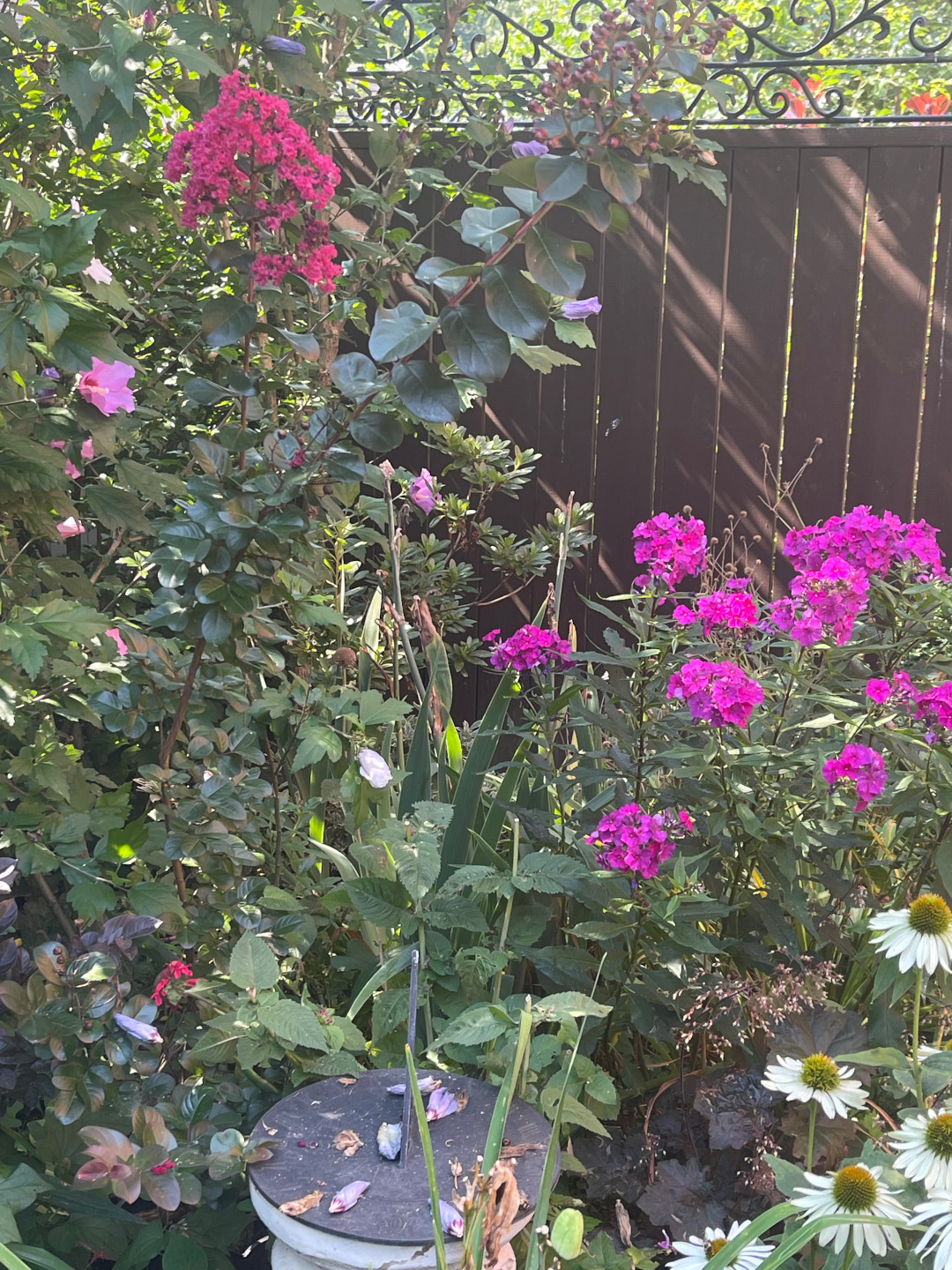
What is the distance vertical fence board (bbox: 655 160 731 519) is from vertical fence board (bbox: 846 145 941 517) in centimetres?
37

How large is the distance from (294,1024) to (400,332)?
0.70 meters

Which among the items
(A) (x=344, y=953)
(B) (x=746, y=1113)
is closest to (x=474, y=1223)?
(B) (x=746, y=1113)

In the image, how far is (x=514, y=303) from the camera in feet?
3.29

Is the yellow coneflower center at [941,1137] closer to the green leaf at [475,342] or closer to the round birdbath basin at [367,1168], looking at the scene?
the round birdbath basin at [367,1168]

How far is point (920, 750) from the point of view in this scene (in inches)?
51.4

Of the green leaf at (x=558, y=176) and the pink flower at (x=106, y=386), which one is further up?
the green leaf at (x=558, y=176)

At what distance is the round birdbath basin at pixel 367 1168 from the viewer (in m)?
0.80

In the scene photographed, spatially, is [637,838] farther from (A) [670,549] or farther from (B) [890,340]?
(B) [890,340]

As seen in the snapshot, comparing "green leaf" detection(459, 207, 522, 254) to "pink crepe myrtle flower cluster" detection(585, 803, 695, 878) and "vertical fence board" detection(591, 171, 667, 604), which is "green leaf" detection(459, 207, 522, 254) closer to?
"pink crepe myrtle flower cluster" detection(585, 803, 695, 878)

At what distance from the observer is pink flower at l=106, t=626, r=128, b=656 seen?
1.26 metres

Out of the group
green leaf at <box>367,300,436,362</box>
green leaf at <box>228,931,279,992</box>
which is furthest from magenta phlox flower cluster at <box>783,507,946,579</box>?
green leaf at <box>228,931,279,992</box>

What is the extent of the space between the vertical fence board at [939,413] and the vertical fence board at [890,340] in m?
0.03

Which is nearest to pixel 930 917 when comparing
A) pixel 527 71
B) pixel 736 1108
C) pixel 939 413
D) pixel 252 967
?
pixel 736 1108

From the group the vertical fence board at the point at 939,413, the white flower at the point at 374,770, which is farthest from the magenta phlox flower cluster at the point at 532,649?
the vertical fence board at the point at 939,413
